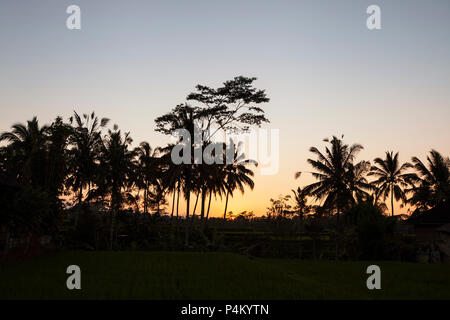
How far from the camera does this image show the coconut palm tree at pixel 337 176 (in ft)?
118

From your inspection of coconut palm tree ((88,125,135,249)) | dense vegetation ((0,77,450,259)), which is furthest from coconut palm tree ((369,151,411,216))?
coconut palm tree ((88,125,135,249))

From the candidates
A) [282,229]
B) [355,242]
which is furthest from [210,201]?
[355,242]

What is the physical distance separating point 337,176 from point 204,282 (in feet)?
82.9

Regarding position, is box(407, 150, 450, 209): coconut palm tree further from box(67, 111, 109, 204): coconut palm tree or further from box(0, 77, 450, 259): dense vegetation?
box(67, 111, 109, 204): coconut palm tree

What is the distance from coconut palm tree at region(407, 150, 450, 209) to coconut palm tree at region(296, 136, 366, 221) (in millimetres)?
7447

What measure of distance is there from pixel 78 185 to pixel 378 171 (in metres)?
30.1

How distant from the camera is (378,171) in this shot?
4556cm

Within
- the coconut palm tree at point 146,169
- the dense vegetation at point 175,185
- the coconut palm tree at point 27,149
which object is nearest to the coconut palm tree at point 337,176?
the dense vegetation at point 175,185

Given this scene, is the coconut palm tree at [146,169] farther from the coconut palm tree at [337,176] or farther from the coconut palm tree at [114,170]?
the coconut palm tree at [337,176]

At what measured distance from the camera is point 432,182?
39.6 meters

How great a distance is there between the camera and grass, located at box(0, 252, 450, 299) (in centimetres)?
1060

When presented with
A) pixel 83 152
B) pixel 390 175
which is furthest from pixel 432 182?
pixel 83 152
